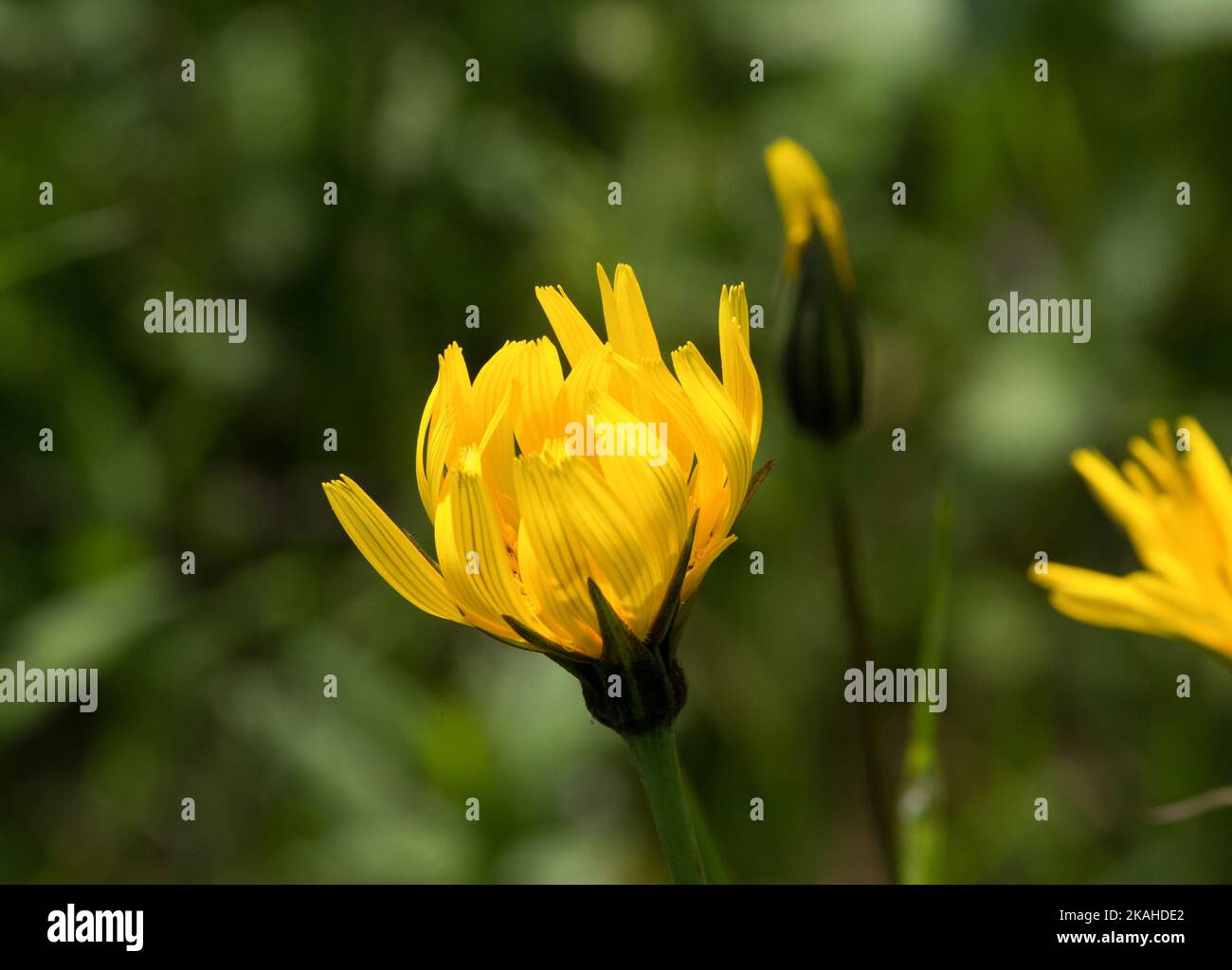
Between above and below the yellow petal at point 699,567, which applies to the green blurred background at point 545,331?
above

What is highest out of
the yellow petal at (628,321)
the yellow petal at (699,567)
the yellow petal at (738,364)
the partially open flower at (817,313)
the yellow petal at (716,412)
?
the partially open flower at (817,313)

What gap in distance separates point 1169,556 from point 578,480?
20.2 inches

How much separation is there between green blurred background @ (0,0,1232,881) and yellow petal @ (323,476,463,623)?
1014 millimetres

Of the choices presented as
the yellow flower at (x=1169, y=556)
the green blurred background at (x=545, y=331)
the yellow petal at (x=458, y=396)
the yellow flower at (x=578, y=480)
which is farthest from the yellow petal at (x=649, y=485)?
the green blurred background at (x=545, y=331)

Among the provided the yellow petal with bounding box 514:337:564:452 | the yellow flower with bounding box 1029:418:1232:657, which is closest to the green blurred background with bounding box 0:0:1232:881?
→ the yellow flower with bounding box 1029:418:1232:657

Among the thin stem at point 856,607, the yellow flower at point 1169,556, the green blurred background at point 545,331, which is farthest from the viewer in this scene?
the green blurred background at point 545,331

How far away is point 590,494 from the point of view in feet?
2.73

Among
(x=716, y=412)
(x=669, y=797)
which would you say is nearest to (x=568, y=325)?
(x=716, y=412)

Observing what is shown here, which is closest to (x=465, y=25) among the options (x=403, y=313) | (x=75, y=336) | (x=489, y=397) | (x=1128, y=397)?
(x=403, y=313)

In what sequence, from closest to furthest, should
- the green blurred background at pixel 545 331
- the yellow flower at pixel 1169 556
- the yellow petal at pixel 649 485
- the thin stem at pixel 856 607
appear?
the yellow petal at pixel 649 485, the yellow flower at pixel 1169 556, the thin stem at pixel 856 607, the green blurred background at pixel 545 331

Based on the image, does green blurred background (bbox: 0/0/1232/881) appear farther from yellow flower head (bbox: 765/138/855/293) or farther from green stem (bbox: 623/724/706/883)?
green stem (bbox: 623/724/706/883)

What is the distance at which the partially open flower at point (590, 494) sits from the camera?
0.83m

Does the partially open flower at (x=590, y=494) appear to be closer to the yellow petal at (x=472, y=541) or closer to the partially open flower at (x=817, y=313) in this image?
the yellow petal at (x=472, y=541)

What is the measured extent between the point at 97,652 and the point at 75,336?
681mm
